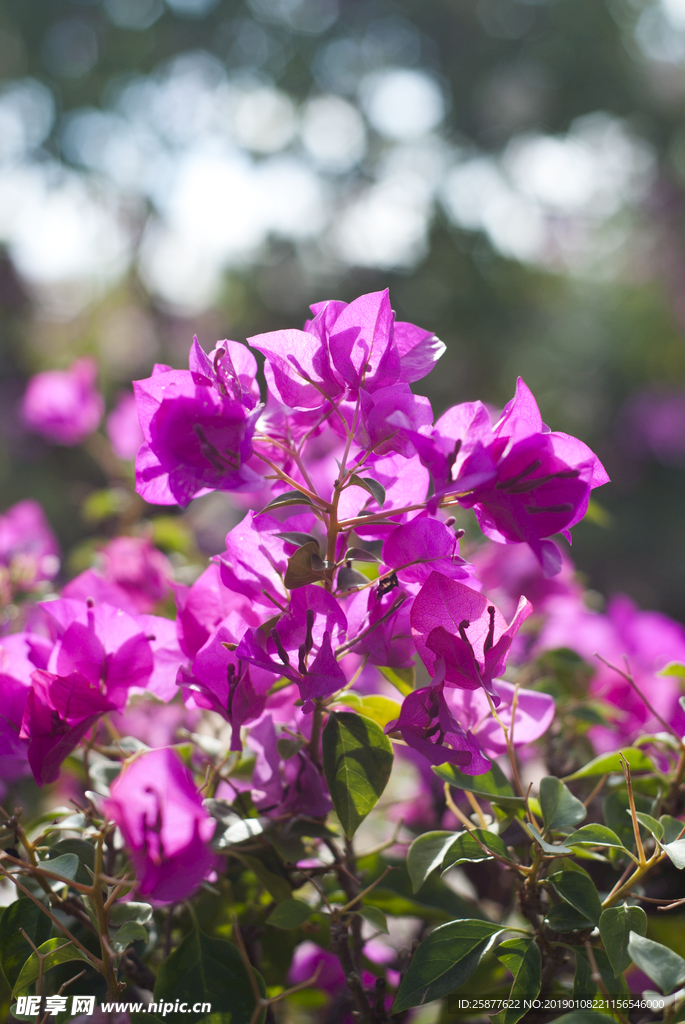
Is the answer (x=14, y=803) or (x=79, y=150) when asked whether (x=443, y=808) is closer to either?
(x=14, y=803)

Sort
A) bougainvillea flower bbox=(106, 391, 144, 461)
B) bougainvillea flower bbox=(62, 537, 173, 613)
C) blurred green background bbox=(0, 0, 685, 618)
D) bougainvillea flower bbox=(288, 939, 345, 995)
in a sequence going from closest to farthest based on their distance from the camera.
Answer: bougainvillea flower bbox=(288, 939, 345, 995)
bougainvillea flower bbox=(62, 537, 173, 613)
bougainvillea flower bbox=(106, 391, 144, 461)
blurred green background bbox=(0, 0, 685, 618)

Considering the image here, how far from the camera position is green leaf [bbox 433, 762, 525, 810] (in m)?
0.33

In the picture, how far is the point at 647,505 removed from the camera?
9.95 ft

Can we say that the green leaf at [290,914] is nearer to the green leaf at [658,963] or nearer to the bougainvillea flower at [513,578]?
the green leaf at [658,963]

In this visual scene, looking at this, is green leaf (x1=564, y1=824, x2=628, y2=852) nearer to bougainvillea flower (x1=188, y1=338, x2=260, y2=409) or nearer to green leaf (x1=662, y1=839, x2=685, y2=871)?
green leaf (x1=662, y1=839, x2=685, y2=871)

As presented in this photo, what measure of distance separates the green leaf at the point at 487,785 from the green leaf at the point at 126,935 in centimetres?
15

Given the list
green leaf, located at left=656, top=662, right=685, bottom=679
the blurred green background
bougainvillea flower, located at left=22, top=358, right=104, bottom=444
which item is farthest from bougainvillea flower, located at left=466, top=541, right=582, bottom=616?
the blurred green background

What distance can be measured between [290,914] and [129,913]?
0.25 feet

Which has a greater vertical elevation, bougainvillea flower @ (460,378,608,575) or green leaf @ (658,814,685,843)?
bougainvillea flower @ (460,378,608,575)

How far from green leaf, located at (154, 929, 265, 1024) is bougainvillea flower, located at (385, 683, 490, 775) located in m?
0.13

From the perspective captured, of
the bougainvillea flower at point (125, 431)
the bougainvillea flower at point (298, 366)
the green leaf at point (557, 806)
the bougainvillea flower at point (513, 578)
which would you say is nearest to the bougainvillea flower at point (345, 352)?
the bougainvillea flower at point (298, 366)

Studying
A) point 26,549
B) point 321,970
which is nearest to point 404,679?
point 321,970

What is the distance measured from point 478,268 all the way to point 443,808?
4.15 metres

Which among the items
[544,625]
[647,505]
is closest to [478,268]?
[647,505]
